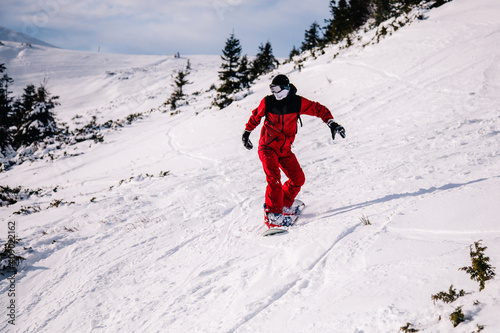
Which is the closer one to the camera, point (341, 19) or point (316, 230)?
A: point (316, 230)

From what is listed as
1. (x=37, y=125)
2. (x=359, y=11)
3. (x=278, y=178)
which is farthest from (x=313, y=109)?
(x=359, y=11)

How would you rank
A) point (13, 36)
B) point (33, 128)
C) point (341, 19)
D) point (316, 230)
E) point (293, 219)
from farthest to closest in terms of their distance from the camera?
point (13, 36) < point (341, 19) < point (33, 128) < point (293, 219) < point (316, 230)

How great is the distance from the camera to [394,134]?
21.4ft

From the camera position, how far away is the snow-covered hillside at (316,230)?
2.10 m

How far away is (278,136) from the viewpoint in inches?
160

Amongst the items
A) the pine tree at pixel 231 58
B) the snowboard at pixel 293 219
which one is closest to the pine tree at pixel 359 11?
the pine tree at pixel 231 58

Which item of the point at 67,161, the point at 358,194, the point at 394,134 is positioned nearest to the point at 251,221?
the point at 358,194

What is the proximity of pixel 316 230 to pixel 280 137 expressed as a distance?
55.7 inches

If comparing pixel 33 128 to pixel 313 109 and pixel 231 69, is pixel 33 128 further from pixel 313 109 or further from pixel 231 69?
pixel 313 109

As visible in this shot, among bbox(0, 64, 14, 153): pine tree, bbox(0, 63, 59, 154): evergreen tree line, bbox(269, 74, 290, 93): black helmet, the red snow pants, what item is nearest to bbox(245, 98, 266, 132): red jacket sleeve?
bbox(269, 74, 290, 93): black helmet

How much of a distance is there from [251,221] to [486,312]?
10.3ft

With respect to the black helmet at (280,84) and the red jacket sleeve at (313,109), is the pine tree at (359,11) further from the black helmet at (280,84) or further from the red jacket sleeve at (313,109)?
the black helmet at (280,84)

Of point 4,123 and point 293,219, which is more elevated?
point 4,123

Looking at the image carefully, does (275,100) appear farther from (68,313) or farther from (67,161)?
(67,161)
